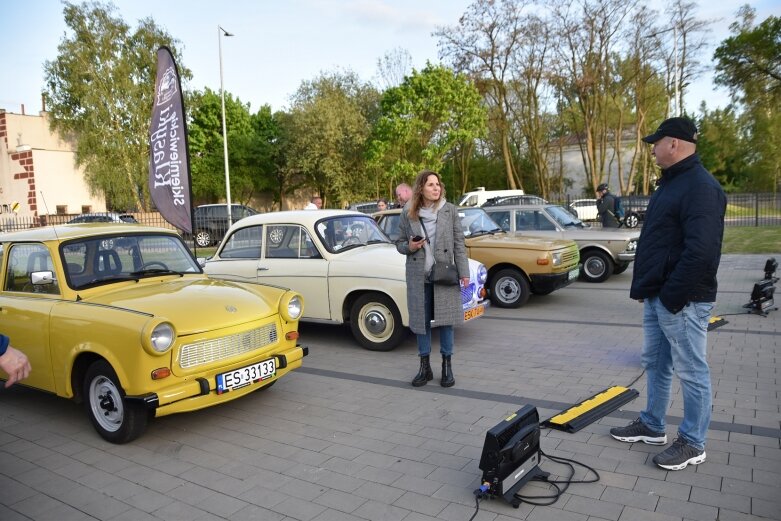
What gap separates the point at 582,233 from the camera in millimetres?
11344

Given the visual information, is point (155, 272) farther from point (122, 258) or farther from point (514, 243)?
point (514, 243)

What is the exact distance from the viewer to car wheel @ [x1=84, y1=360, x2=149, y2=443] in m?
4.29

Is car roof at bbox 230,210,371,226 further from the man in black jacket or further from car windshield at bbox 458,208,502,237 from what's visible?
the man in black jacket

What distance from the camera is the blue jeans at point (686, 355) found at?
347 centimetres

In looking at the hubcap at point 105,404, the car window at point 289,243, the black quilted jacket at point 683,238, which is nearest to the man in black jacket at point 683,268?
the black quilted jacket at point 683,238

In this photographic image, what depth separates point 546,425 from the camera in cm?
442

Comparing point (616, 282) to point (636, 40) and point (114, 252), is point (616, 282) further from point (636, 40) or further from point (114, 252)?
point (636, 40)

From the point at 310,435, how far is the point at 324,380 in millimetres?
1437

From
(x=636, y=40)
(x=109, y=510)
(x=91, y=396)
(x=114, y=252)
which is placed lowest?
(x=109, y=510)

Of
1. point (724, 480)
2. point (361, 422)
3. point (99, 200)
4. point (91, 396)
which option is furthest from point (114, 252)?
point (99, 200)

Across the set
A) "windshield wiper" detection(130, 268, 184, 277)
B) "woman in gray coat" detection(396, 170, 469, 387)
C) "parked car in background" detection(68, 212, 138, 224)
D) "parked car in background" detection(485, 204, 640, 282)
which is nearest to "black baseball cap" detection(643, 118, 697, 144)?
"woman in gray coat" detection(396, 170, 469, 387)

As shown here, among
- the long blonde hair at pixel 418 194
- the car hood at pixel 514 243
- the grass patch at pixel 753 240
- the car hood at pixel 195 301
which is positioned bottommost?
the grass patch at pixel 753 240

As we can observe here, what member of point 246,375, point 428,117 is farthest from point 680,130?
point 428,117

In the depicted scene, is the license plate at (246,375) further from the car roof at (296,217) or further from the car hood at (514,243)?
the car hood at (514,243)
